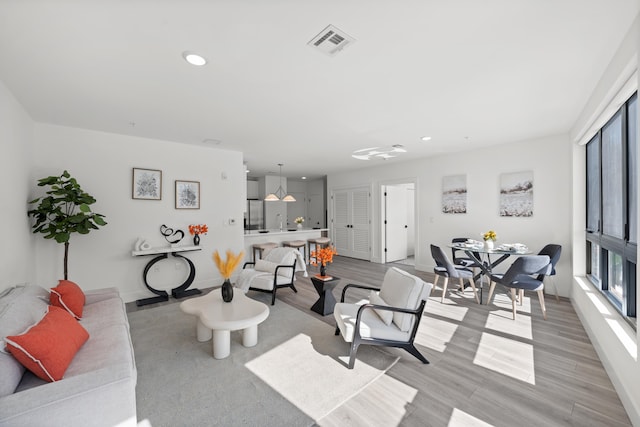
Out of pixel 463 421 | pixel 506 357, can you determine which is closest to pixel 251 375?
pixel 463 421

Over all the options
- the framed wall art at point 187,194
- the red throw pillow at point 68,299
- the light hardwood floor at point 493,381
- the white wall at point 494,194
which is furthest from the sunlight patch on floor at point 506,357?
the framed wall art at point 187,194

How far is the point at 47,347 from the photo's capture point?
161 centimetres

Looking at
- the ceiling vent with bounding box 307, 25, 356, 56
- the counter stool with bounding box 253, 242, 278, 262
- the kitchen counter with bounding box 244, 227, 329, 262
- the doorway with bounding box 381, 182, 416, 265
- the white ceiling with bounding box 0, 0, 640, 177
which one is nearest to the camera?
the white ceiling with bounding box 0, 0, 640, 177

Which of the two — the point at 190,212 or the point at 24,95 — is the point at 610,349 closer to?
the point at 190,212

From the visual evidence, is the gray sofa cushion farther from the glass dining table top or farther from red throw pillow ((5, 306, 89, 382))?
the glass dining table top

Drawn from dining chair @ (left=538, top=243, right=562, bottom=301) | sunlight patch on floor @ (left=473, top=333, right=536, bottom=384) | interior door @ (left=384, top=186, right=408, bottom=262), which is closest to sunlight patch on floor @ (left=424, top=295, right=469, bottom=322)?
sunlight patch on floor @ (left=473, top=333, right=536, bottom=384)

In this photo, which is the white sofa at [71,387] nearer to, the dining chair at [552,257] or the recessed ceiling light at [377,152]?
the recessed ceiling light at [377,152]

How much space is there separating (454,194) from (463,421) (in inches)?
179

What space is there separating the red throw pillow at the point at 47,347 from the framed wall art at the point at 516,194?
5.89 m

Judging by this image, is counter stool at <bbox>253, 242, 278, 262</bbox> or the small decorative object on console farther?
counter stool at <bbox>253, 242, 278, 262</bbox>

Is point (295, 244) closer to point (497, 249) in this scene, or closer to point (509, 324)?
point (497, 249)

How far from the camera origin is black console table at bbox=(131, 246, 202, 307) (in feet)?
13.7

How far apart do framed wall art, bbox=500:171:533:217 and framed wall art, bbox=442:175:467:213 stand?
66 cm

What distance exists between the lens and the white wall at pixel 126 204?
147 inches
